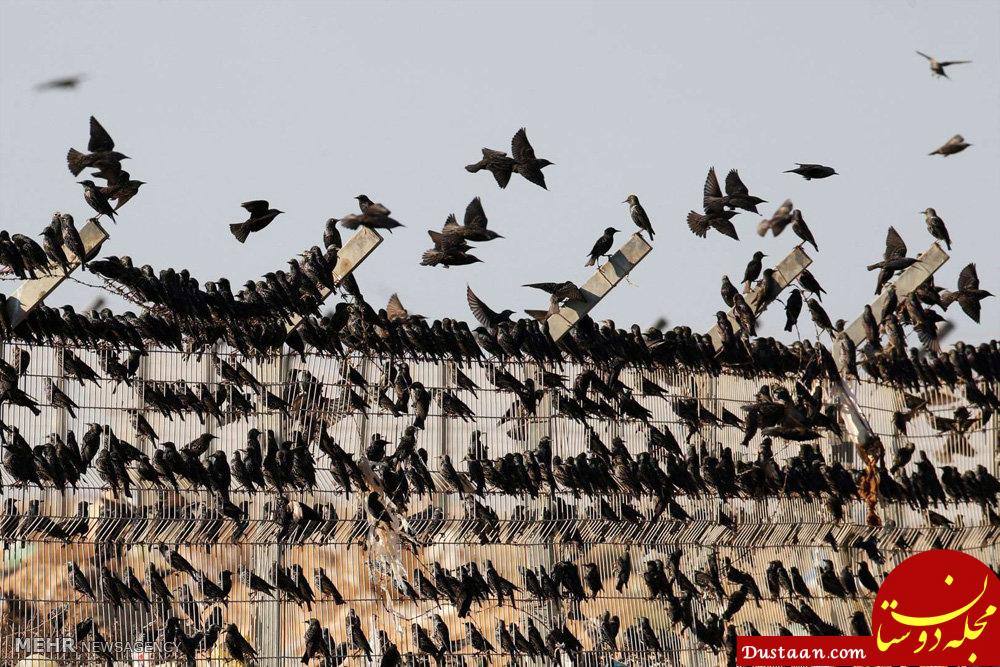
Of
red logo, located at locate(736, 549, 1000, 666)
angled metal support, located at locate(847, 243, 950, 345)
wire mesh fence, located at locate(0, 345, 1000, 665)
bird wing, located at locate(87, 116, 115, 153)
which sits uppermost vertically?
bird wing, located at locate(87, 116, 115, 153)

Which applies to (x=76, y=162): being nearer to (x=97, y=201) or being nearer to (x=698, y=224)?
(x=97, y=201)

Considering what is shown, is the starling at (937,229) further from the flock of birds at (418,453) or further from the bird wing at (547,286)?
the bird wing at (547,286)

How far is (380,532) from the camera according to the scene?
10.3 meters

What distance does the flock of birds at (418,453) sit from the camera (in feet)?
31.2

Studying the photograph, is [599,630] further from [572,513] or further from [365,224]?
[365,224]

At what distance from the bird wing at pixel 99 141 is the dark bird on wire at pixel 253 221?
1.03 metres

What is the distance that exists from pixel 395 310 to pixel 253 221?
122 centimetres

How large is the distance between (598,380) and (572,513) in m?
1.03

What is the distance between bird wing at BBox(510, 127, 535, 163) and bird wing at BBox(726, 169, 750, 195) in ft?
6.13

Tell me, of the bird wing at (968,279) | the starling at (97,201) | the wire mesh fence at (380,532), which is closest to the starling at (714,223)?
the wire mesh fence at (380,532)

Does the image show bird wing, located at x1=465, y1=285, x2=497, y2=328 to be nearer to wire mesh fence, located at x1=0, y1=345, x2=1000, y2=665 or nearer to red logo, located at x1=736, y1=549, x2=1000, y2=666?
wire mesh fence, located at x1=0, y1=345, x2=1000, y2=665

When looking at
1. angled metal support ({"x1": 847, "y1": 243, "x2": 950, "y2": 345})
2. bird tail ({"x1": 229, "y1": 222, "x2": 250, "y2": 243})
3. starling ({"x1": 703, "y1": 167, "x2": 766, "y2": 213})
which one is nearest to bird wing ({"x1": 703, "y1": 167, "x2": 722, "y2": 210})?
starling ({"x1": 703, "y1": 167, "x2": 766, "y2": 213})

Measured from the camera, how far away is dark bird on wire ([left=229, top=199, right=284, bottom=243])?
1123 centimetres

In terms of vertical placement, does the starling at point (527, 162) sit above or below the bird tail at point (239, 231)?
above
